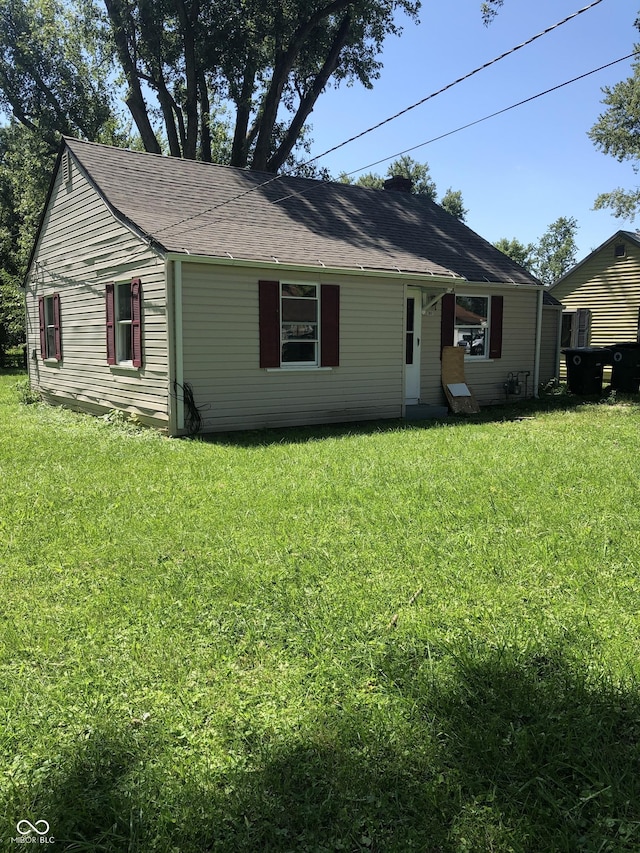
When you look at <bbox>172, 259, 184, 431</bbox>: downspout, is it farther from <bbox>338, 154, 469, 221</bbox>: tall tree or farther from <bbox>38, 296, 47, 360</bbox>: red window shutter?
<bbox>338, 154, 469, 221</bbox>: tall tree

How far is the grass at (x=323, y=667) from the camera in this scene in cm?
219

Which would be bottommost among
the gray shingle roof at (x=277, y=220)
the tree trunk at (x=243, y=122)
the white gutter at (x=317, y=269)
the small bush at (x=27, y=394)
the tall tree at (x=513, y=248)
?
the small bush at (x=27, y=394)

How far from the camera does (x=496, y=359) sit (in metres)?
14.3

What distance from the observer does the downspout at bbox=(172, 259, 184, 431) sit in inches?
370

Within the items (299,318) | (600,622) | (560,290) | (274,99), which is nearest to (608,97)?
(560,290)

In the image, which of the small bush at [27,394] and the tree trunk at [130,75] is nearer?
the small bush at [27,394]

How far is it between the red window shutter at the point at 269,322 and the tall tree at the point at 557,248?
76.2m

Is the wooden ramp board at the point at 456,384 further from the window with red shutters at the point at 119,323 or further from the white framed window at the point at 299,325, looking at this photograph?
the window with red shutters at the point at 119,323

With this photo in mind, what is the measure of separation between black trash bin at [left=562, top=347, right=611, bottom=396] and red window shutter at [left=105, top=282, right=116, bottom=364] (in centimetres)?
A: 1052

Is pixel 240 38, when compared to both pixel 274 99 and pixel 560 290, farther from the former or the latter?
pixel 560 290

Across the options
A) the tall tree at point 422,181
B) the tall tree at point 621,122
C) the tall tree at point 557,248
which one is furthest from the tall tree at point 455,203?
the tall tree at point 621,122

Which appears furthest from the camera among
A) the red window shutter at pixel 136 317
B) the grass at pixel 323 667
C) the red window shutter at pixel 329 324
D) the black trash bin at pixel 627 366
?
the black trash bin at pixel 627 366

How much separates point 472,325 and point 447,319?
3.00 feet

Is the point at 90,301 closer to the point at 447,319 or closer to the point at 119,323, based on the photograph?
the point at 119,323
